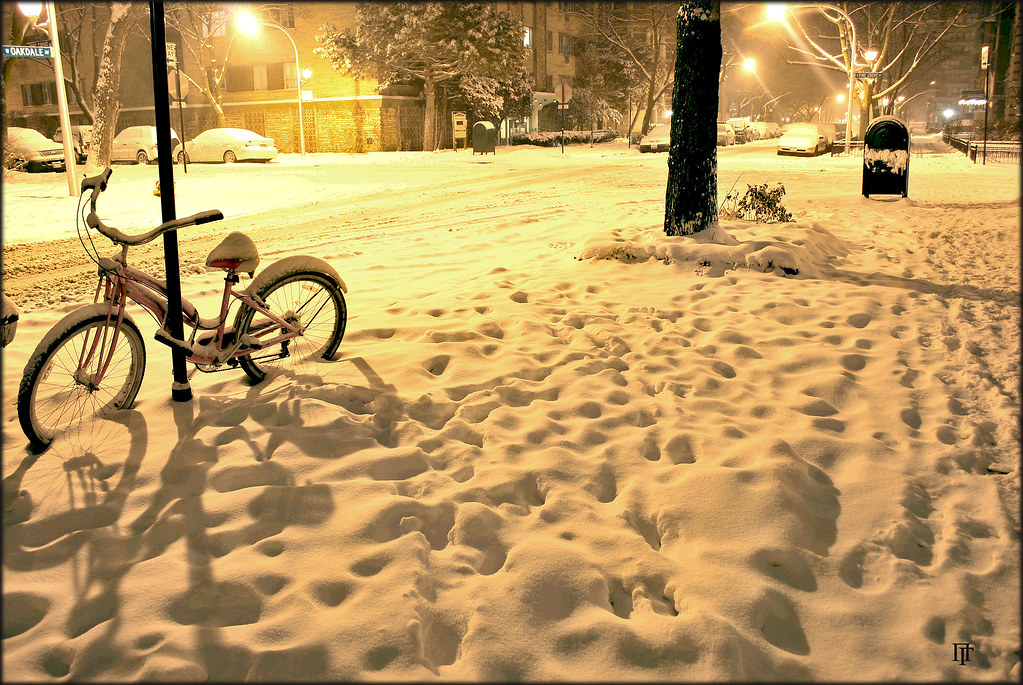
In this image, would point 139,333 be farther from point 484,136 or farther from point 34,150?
point 484,136

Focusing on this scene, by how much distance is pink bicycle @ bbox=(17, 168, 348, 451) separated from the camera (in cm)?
403

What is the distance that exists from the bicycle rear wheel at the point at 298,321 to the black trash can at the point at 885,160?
12161mm

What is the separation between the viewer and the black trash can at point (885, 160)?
46.7ft

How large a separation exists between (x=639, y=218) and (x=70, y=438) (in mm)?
8772

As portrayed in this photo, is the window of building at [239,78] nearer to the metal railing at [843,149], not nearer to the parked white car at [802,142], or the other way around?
the parked white car at [802,142]

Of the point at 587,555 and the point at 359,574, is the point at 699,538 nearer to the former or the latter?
the point at 587,555

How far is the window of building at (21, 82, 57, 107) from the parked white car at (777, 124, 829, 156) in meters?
48.8

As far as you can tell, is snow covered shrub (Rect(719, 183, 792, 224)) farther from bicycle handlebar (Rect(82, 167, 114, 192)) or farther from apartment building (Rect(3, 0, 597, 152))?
apartment building (Rect(3, 0, 597, 152))

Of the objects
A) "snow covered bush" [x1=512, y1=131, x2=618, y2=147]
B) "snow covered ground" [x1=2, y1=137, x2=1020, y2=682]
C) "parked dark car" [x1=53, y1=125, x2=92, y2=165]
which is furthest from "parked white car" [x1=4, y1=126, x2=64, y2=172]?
"snow covered bush" [x1=512, y1=131, x2=618, y2=147]

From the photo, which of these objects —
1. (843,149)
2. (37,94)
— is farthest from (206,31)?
(843,149)

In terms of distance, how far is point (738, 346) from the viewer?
5559 millimetres

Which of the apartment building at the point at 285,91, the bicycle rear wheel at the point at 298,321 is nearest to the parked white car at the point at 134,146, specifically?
the apartment building at the point at 285,91

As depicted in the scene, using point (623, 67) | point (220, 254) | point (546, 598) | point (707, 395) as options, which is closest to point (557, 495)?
point (546, 598)

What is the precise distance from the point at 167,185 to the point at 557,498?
274 centimetres
